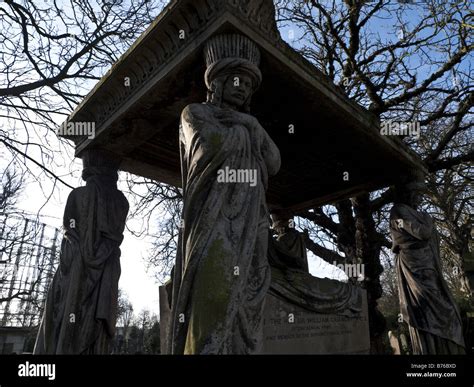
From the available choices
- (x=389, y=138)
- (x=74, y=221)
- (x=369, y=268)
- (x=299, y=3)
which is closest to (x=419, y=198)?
(x=389, y=138)

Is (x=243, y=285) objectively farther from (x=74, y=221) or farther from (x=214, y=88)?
(x=74, y=221)

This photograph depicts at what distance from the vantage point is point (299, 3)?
11.0m

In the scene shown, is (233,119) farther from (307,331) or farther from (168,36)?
(307,331)

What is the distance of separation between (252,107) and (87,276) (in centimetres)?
294

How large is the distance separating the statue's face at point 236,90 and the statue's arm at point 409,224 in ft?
12.2

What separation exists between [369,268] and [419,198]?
404 centimetres

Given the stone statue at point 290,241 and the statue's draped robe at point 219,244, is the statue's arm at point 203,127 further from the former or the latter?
the stone statue at point 290,241

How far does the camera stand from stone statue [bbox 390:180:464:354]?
4.98 metres

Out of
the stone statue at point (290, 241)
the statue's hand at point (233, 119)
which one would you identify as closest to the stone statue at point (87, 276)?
the stone statue at point (290, 241)

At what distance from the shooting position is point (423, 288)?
5.12 m
